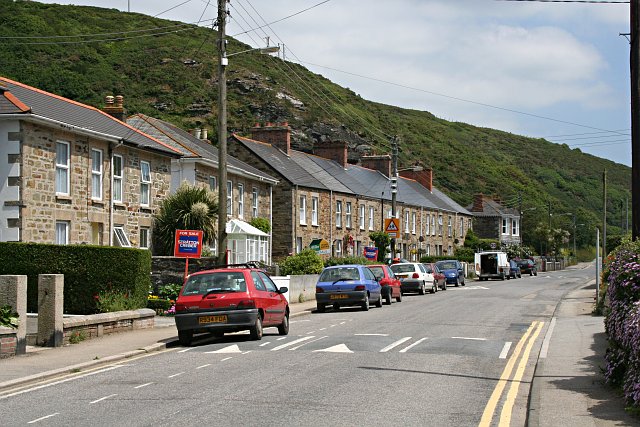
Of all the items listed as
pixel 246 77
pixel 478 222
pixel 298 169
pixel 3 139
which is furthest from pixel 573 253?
pixel 3 139

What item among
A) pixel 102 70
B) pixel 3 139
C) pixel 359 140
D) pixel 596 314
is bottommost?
pixel 596 314

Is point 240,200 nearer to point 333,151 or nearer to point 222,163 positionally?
point 222,163

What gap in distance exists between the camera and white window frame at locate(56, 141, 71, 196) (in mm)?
28422

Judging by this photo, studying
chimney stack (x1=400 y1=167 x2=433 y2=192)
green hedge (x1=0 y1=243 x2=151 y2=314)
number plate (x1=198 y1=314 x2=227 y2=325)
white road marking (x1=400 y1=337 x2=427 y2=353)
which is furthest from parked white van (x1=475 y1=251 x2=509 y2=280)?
number plate (x1=198 y1=314 x2=227 y2=325)

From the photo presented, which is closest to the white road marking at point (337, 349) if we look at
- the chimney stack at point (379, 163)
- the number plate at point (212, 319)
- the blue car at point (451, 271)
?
the number plate at point (212, 319)

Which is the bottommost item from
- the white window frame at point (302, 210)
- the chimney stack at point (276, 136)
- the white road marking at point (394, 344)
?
the white road marking at point (394, 344)

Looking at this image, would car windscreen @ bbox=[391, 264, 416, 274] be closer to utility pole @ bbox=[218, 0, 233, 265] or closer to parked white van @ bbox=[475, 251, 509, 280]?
utility pole @ bbox=[218, 0, 233, 265]

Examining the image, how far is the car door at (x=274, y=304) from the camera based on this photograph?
772 inches

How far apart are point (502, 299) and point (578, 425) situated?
93.3 feet

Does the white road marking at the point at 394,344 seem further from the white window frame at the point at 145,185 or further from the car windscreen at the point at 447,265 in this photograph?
the car windscreen at the point at 447,265

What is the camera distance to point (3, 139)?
2661cm

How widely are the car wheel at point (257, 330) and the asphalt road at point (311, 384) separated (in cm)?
22

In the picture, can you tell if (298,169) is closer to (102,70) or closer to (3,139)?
(3,139)

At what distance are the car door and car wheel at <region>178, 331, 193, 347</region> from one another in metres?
1.88
